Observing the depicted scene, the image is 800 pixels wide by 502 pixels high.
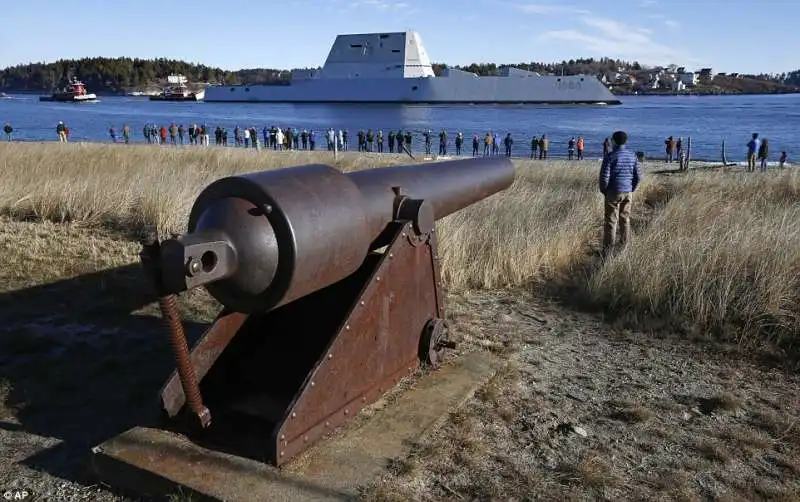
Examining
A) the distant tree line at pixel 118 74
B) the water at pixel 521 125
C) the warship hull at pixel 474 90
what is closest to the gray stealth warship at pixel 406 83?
the warship hull at pixel 474 90

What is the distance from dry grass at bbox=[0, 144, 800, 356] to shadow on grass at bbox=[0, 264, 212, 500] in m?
1.74

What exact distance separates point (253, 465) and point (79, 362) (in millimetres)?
1484

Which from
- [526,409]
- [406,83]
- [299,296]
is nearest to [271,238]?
[299,296]

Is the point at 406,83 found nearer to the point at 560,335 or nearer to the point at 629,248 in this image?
the point at 629,248

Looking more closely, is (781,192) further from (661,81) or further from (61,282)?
(661,81)

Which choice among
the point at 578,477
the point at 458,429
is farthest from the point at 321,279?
the point at 578,477

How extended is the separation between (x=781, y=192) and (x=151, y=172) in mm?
8226

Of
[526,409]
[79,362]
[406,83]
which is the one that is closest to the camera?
[526,409]

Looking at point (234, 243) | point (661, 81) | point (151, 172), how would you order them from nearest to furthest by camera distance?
point (234, 243)
point (151, 172)
point (661, 81)

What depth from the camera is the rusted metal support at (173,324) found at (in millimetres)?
1906

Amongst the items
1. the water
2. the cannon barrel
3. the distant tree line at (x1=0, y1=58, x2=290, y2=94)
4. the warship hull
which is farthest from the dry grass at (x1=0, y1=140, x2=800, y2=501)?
the distant tree line at (x1=0, y1=58, x2=290, y2=94)

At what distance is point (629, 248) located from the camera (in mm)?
4914

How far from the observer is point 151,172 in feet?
30.6

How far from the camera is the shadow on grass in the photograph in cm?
266
